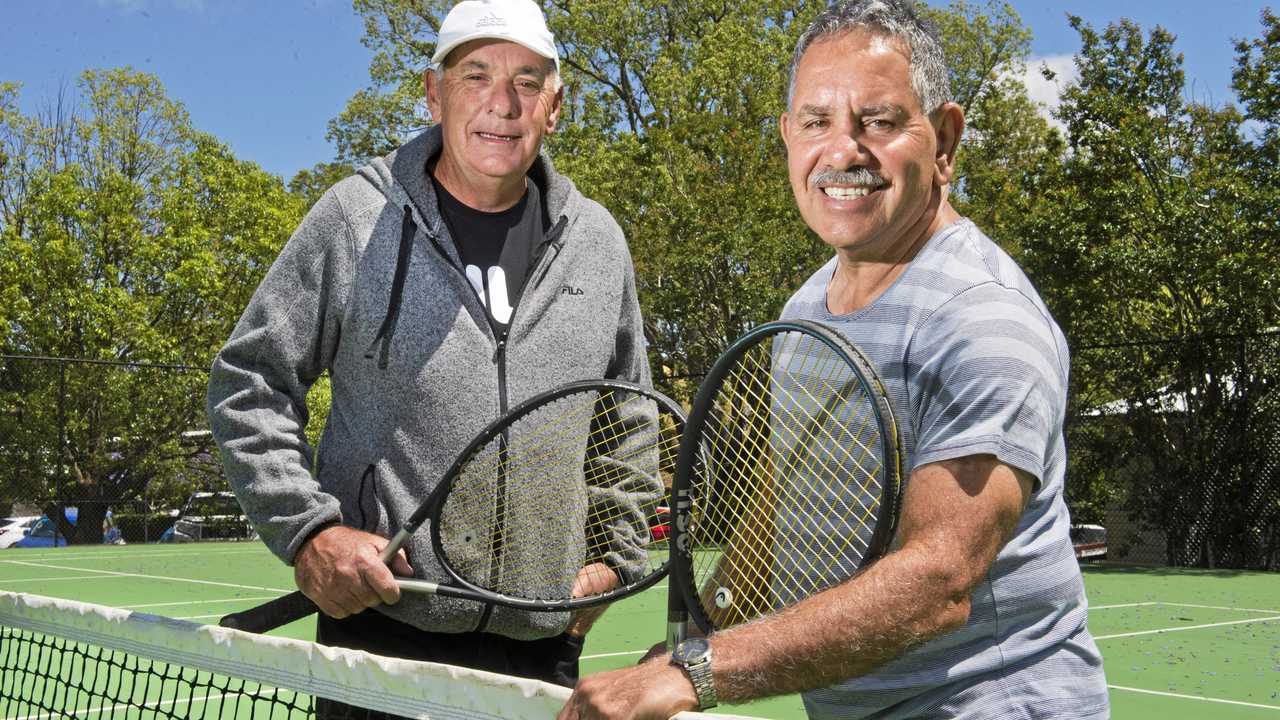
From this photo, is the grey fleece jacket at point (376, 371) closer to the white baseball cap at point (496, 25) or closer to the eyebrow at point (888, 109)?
the white baseball cap at point (496, 25)

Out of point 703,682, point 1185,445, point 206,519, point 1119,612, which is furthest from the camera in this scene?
point 206,519

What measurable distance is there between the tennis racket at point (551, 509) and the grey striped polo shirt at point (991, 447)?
2.78ft

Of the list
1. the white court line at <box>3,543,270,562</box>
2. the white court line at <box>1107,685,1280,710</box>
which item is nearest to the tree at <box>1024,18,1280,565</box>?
the white court line at <box>1107,685,1280,710</box>

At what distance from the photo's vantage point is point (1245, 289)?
14.4 m

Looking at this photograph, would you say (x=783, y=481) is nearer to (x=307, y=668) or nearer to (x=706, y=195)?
(x=307, y=668)

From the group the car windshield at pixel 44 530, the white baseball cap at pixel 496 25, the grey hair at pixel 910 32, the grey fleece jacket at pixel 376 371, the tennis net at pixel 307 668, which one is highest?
the white baseball cap at pixel 496 25

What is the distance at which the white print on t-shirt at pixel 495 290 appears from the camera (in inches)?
101

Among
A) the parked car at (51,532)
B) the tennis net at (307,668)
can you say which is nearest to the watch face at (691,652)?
the tennis net at (307,668)

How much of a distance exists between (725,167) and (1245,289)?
8043 mm

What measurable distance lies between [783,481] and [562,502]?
78 cm

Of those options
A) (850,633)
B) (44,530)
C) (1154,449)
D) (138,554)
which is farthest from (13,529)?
(850,633)

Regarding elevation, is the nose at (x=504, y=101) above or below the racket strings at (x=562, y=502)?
above

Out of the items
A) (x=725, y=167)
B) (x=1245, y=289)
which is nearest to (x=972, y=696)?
(x=1245, y=289)

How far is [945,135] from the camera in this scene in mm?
1842
